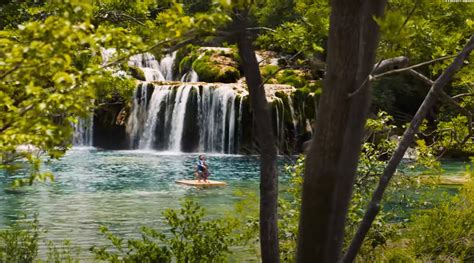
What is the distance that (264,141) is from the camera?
18.6ft

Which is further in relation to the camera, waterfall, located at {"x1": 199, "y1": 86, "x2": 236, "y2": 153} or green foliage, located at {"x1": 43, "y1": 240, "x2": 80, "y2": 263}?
waterfall, located at {"x1": 199, "y1": 86, "x2": 236, "y2": 153}

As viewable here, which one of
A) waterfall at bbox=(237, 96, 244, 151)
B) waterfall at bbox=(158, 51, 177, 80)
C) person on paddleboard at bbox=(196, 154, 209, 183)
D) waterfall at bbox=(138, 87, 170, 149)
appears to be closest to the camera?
person on paddleboard at bbox=(196, 154, 209, 183)

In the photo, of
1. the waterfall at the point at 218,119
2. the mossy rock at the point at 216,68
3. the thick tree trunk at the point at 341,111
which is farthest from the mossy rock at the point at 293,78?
the thick tree trunk at the point at 341,111

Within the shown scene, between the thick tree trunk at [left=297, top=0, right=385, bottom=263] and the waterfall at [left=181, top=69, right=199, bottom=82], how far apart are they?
39.3 meters

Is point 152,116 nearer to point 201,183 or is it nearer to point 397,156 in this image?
point 201,183

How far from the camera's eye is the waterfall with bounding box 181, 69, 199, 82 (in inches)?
1737

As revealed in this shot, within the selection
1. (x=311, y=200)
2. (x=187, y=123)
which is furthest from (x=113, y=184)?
(x=311, y=200)

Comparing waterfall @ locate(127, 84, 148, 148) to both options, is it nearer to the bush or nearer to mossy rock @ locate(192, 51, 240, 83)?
mossy rock @ locate(192, 51, 240, 83)

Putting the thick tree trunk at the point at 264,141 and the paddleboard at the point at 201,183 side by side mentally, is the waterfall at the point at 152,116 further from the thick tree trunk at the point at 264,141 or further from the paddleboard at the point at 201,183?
the thick tree trunk at the point at 264,141

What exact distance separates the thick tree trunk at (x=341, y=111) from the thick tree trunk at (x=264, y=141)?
2.57ft

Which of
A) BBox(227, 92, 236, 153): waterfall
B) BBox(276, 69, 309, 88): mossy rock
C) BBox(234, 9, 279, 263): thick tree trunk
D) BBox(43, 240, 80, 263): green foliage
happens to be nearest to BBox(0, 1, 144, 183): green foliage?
BBox(234, 9, 279, 263): thick tree trunk

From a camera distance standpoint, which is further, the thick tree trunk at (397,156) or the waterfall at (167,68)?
the waterfall at (167,68)

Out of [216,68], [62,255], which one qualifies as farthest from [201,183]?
[216,68]

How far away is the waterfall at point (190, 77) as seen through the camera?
4412 cm
